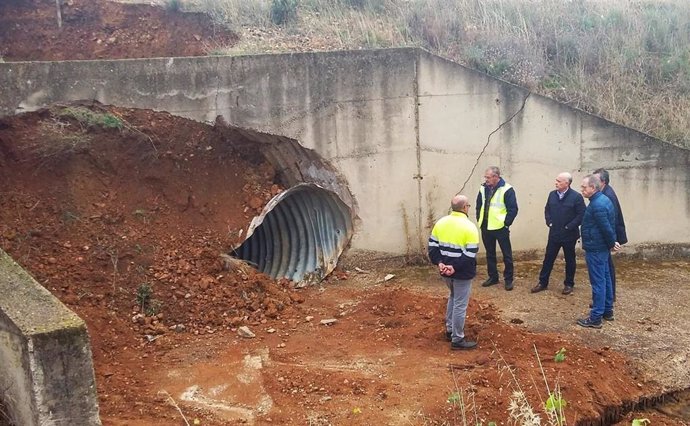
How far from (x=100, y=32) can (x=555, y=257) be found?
7.59 metres

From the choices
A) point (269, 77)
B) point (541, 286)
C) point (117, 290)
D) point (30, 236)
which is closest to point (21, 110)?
point (30, 236)

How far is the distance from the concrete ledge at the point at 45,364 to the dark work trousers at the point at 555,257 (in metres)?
5.21

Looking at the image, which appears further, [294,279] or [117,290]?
[294,279]

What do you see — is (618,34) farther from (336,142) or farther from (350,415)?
(350,415)

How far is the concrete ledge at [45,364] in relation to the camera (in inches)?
154

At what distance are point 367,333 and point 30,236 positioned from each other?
3.72m

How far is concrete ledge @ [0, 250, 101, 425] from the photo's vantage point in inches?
154

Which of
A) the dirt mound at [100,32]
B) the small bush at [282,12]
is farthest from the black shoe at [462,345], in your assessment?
the small bush at [282,12]

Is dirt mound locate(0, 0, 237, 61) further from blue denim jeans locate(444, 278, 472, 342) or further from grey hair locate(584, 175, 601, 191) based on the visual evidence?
grey hair locate(584, 175, 601, 191)

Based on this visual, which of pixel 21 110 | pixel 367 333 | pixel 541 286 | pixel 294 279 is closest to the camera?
pixel 367 333

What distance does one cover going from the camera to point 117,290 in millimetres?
6629

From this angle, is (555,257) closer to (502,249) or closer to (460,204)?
(502,249)

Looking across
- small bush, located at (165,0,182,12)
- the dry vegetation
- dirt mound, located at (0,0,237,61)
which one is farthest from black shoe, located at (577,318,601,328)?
small bush, located at (165,0,182,12)

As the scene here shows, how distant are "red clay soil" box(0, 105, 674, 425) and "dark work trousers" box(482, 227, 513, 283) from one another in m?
0.84
